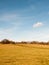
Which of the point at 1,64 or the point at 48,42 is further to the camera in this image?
the point at 48,42

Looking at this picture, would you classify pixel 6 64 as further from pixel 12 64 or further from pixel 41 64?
pixel 41 64

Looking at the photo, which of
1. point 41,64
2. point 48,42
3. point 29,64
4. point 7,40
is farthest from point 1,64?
point 48,42

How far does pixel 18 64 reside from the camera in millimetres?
20078

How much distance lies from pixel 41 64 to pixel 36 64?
643 mm

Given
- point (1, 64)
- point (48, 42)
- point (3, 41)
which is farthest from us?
point (48, 42)

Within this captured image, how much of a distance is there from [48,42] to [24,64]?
55.8 metres

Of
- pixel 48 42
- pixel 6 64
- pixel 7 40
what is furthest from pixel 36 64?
pixel 48 42

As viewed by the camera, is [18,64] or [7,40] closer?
[18,64]

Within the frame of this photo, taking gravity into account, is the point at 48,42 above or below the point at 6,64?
above

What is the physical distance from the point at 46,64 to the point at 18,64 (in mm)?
3542

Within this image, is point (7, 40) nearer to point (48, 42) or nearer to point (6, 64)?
point (48, 42)

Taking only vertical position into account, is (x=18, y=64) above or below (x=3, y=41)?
below

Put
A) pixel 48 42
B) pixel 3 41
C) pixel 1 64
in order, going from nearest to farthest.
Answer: pixel 1 64, pixel 3 41, pixel 48 42

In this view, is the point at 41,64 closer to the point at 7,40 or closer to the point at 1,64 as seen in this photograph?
the point at 1,64
